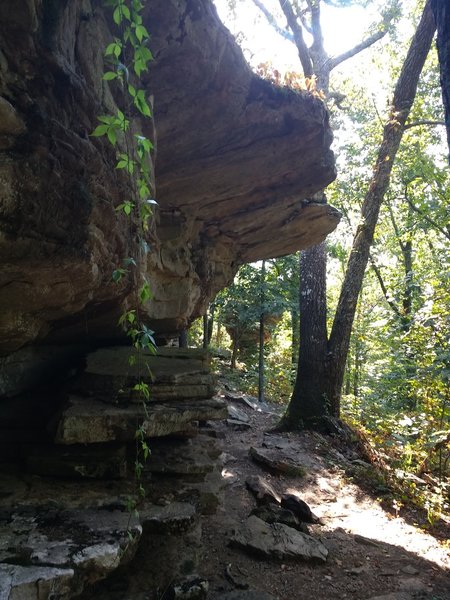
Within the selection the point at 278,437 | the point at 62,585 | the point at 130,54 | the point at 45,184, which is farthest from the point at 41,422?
the point at 278,437

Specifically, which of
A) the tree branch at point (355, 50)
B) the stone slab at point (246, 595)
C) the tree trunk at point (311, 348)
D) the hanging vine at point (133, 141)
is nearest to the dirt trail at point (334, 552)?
the stone slab at point (246, 595)

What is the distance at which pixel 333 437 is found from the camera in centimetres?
854

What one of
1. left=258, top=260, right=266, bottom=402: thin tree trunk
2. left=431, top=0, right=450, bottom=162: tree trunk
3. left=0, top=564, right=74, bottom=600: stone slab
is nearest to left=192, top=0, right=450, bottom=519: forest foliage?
left=258, top=260, right=266, bottom=402: thin tree trunk

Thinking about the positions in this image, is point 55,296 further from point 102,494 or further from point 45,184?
point 102,494

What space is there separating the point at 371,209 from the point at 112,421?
25.0ft

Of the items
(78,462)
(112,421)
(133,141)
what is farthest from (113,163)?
(78,462)

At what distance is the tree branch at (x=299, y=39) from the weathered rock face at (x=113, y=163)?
17.9 feet

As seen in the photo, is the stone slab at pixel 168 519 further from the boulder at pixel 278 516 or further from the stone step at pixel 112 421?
the boulder at pixel 278 516

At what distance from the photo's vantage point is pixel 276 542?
14.8 ft

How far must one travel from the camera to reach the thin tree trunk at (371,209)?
28.9ft

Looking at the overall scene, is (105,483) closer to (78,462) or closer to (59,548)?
(78,462)

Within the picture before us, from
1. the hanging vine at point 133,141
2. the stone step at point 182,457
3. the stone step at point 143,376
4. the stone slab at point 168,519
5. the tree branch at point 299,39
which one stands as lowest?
the stone slab at point 168,519

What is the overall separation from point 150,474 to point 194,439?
1.14 metres

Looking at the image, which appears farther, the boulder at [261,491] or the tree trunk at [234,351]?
the tree trunk at [234,351]
